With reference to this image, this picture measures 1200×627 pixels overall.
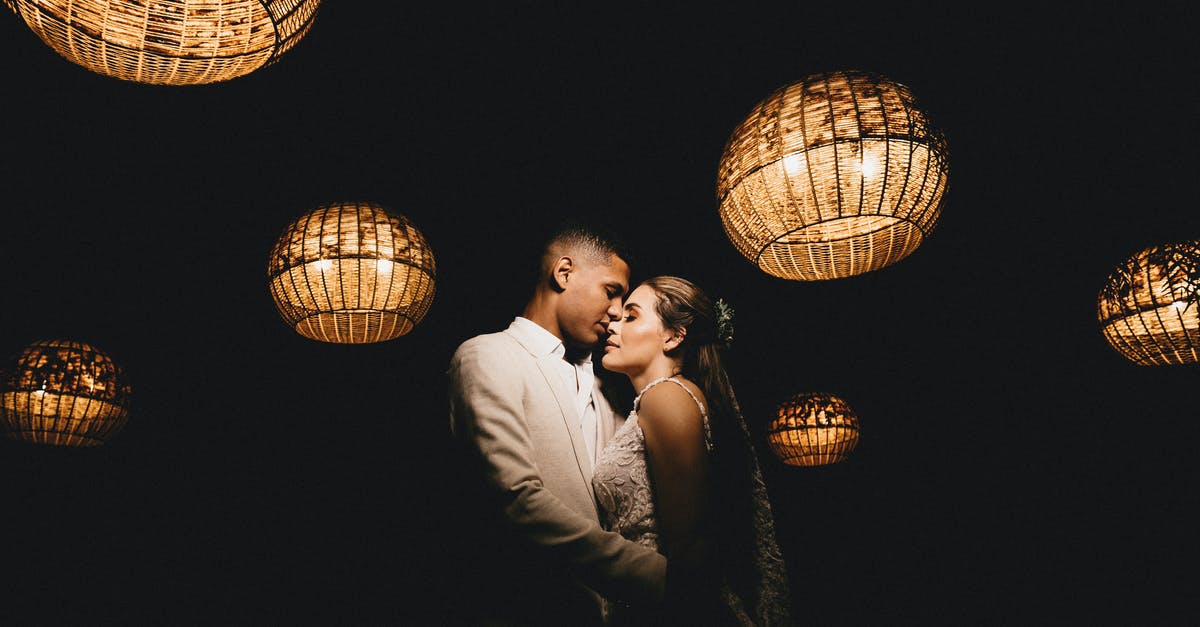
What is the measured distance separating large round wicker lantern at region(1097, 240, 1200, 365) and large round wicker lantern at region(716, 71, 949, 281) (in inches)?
73.4

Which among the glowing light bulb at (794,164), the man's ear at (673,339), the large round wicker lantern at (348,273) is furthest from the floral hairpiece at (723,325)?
the large round wicker lantern at (348,273)

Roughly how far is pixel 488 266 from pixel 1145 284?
3.98m

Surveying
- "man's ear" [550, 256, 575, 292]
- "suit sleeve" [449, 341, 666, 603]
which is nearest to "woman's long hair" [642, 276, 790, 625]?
"man's ear" [550, 256, 575, 292]

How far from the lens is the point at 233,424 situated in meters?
5.84

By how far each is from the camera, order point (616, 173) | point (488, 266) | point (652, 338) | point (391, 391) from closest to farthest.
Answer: point (652, 338) < point (616, 173) < point (488, 266) < point (391, 391)

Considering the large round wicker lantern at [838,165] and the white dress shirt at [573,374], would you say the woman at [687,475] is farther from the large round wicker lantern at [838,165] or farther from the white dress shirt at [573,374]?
the large round wicker lantern at [838,165]

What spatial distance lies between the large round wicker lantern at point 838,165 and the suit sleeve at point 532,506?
1071 mm

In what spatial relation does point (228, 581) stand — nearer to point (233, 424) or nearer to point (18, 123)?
point (233, 424)

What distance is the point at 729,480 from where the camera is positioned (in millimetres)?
2951

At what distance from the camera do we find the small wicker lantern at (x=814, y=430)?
5.64 m

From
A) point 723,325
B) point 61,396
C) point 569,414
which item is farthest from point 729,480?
point 61,396

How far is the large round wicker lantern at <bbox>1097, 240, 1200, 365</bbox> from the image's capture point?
3109mm

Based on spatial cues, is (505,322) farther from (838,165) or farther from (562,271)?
(838,165)

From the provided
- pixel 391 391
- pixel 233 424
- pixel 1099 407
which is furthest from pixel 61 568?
pixel 1099 407
